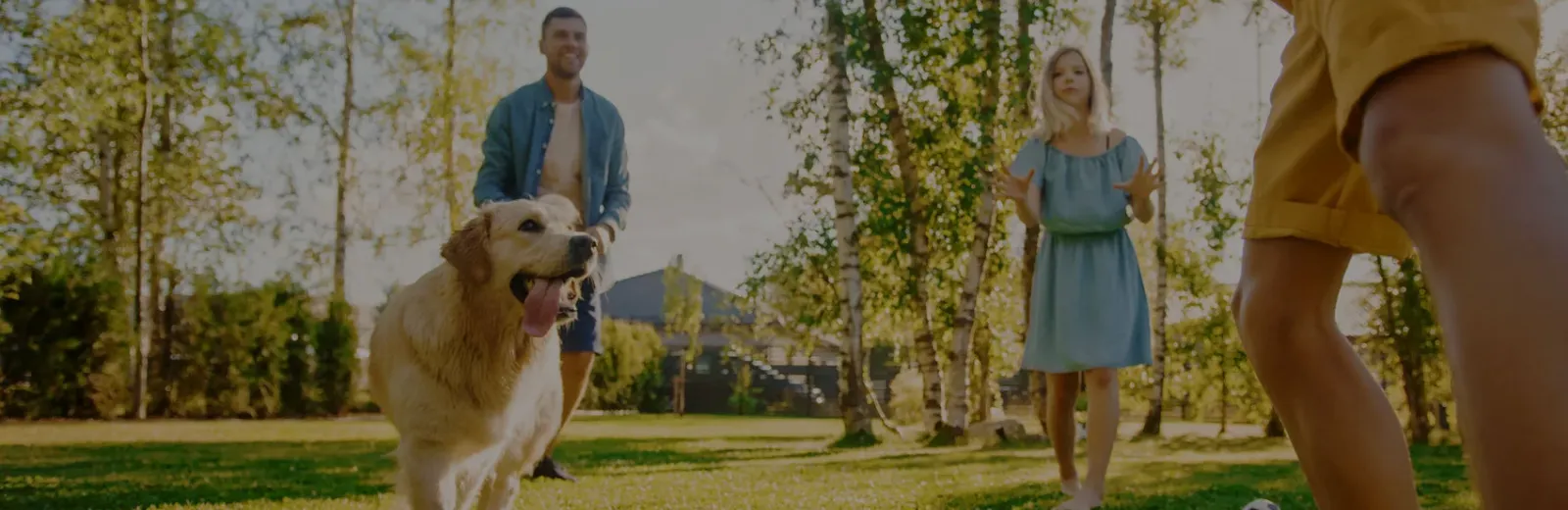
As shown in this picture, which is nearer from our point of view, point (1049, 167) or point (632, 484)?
point (1049, 167)

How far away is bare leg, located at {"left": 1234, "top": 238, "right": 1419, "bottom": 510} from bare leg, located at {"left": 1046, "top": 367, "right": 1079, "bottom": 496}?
10.7 ft

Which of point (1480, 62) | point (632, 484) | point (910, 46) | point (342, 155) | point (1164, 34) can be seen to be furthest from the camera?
point (342, 155)

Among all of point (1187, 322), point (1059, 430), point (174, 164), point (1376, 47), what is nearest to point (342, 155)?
point (174, 164)

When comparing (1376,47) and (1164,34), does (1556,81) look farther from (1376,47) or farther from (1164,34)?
(1376,47)

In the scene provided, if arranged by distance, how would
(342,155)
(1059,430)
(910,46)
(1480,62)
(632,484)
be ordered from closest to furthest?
1. (1480,62)
2. (1059,430)
3. (632,484)
4. (910,46)
5. (342,155)

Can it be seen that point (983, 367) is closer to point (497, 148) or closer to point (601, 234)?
point (497, 148)

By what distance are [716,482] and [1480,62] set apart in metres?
6.16

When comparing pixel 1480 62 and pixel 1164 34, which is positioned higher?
pixel 1164 34

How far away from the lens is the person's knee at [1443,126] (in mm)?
1007

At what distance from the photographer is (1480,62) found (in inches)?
41.6

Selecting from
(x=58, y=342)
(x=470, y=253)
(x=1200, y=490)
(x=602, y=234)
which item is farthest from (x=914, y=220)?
(x=58, y=342)

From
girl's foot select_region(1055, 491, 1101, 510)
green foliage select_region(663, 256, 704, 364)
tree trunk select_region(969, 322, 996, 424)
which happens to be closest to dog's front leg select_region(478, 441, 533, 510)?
girl's foot select_region(1055, 491, 1101, 510)

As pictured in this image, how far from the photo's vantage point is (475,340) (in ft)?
12.4

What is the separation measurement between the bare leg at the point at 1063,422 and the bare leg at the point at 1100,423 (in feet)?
0.35
